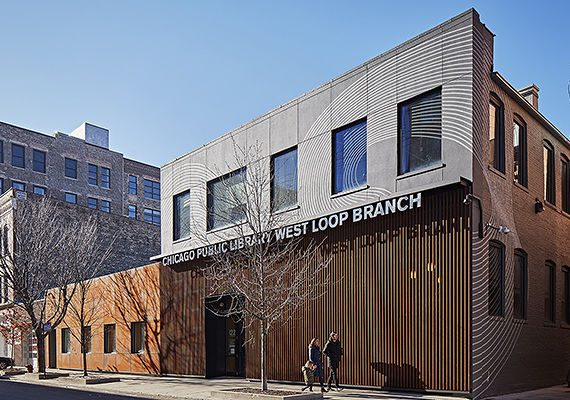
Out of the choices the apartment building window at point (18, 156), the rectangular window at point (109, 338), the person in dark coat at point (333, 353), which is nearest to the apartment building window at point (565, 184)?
the person in dark coat at point (333, 353)

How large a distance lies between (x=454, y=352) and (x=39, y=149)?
47.1 m

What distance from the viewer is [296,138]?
2131 centimetres

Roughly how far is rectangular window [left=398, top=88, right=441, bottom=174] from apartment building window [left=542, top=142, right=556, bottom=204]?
594 centimetres

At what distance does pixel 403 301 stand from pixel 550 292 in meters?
6.23

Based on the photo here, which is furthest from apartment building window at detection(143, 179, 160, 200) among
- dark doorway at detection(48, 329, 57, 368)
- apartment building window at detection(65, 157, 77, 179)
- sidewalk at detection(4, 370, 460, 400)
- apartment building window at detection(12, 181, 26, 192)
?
sidewalk at detection(4, 370, 460, 400)

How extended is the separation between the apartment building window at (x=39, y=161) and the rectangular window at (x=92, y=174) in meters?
4.81

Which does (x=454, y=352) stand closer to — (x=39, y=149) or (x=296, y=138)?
(x=296, y=138)

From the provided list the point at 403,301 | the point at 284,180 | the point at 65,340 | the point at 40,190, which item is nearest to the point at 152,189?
the point at 40,190

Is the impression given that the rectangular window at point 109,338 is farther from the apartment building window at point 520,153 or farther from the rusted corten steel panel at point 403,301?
the apartment building window at point 520,153

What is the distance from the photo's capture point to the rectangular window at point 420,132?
16.7 m

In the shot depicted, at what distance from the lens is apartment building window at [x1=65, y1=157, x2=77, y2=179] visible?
56.2m

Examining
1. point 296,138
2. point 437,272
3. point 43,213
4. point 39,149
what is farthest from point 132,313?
point 39,149

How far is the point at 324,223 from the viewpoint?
19109mm

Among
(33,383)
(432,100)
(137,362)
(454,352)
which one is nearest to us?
(454,352)
